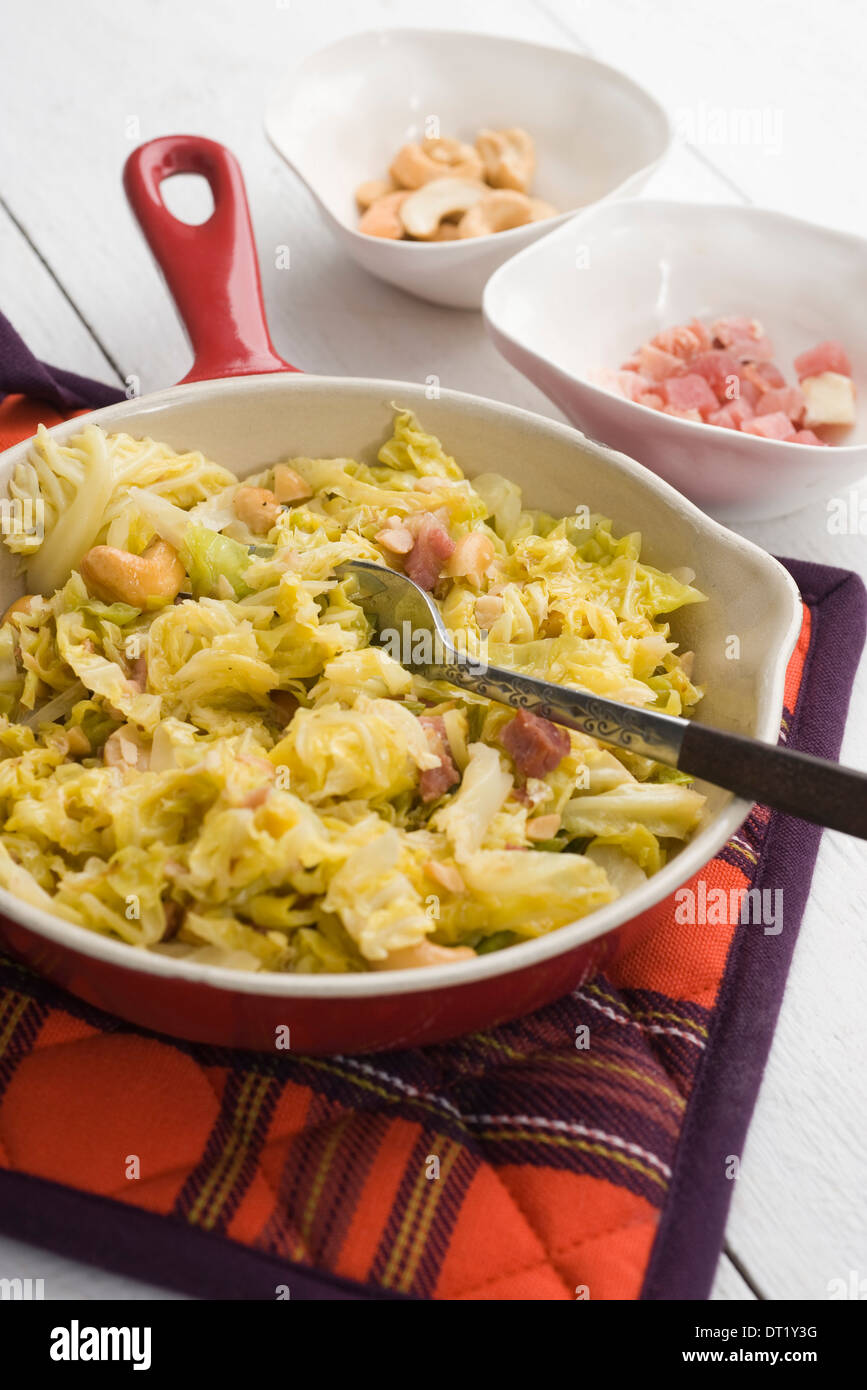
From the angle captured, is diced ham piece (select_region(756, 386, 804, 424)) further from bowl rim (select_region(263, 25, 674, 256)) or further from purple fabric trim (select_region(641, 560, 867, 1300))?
bowl rim (select_region(263, 25, 674, 256))

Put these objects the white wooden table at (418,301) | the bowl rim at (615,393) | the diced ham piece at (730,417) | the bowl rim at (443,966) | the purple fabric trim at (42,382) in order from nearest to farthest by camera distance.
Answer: the bowl rim at (443,966) < the white wooden table at (418,301) < the bowl rim at (615,393) < the purple fabric trim at (42,382) < the diced ham piece at (730,417)

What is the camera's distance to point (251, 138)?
482cm

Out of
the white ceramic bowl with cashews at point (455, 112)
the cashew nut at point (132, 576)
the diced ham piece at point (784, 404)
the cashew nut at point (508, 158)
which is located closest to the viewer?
the cashew nut at point (132, 576)

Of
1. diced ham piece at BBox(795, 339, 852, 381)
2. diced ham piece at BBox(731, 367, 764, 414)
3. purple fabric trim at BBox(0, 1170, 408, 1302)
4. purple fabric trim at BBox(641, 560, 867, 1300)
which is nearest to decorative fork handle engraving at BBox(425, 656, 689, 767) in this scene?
purple fabric trim at BBox(641, 560, 867, 1300)

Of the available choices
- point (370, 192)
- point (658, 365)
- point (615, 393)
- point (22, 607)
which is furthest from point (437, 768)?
point (370, 192)

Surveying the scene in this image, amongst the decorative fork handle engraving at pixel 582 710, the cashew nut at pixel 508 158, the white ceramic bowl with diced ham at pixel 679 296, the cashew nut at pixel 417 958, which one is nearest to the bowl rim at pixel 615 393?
the white ceramic bowl with diced ham at pixel 679 296

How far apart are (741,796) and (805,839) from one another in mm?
781

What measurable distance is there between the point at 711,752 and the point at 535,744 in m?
0.38

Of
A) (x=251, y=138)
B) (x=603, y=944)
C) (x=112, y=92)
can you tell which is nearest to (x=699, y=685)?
(x=603, y=944)

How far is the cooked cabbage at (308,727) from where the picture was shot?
2.22m

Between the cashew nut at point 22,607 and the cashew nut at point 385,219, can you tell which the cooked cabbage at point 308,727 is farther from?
the cashew nut at point 385,219

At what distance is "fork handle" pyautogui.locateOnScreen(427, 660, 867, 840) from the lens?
2.11 meters

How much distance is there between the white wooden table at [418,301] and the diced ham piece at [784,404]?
30 centimetres

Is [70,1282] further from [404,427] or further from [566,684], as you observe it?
[404,427]
